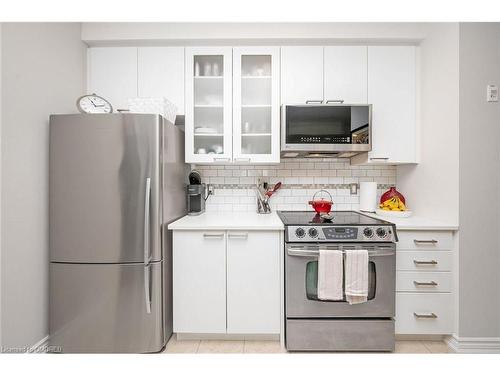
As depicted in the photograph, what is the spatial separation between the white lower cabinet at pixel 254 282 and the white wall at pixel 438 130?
4.24ft

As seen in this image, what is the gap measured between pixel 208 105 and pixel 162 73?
48 centimetres

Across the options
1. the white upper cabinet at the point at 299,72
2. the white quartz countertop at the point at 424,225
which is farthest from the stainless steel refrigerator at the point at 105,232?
the white quartz countertop at the point at 424,225

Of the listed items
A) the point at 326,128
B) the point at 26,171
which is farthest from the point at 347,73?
the point at 26,171

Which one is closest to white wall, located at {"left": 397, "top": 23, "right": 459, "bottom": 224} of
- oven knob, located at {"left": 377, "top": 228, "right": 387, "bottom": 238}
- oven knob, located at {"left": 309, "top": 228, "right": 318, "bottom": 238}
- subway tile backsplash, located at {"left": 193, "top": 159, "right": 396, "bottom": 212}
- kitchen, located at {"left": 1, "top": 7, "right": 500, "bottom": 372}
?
kitchen, located at {"left": 1, "top": 7, "right": 500, "bottom": 372}

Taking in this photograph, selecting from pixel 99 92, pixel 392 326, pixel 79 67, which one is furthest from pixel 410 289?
pixel 79 67

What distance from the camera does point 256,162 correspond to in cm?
235

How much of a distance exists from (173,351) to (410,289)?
5.74 ft

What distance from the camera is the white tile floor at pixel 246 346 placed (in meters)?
1.93

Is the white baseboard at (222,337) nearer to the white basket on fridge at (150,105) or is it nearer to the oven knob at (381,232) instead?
the oven knob at (381,232)

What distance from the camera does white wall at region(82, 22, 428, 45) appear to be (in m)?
2.26

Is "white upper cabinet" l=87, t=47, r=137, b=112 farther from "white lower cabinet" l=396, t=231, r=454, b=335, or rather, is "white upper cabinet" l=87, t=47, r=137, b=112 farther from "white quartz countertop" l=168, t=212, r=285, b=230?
"white lower cabinet" l=396, t=231, r=454, b=335

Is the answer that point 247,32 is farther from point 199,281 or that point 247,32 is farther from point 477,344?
point 477,344

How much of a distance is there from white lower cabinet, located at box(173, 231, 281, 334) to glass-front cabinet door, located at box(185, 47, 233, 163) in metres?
0.76

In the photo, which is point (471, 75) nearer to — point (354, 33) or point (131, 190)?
point (354, 33)
